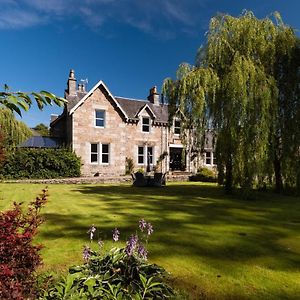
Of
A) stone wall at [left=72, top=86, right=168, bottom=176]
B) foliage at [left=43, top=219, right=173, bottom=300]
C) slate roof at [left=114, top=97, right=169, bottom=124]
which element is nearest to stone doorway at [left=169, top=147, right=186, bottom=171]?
stone wall at [left=72, top=86, right=168, bottom=176]

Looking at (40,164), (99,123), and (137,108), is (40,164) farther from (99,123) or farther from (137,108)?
(137,108)

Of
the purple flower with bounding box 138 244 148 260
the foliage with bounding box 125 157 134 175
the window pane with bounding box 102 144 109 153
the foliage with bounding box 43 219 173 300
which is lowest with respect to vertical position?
the foliage with bounding box 43 219 173 300

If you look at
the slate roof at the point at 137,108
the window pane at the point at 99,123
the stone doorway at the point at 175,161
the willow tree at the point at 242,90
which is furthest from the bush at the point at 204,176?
the willow tree at the point at 242,90

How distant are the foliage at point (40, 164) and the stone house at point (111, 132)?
1905 millimetres

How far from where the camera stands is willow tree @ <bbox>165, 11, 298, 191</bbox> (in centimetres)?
1452

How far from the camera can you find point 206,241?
7.34 metres

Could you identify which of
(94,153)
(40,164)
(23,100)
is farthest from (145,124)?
(23,100)

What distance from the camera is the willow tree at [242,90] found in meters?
14.5

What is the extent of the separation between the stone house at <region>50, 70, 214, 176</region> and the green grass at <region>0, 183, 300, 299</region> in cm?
1908

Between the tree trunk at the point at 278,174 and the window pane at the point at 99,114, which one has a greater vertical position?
the window pane at the point at 99,114

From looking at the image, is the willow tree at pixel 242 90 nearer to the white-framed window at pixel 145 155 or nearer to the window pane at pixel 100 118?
the window pane at pixel 100 118

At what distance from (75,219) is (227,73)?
10.2 meters

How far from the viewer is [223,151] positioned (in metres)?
15.1

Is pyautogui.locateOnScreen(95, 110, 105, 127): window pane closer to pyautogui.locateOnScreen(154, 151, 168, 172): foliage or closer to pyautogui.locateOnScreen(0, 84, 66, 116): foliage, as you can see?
pyautogui.locateOnScreen(154, 151, 168, 172): foliage
